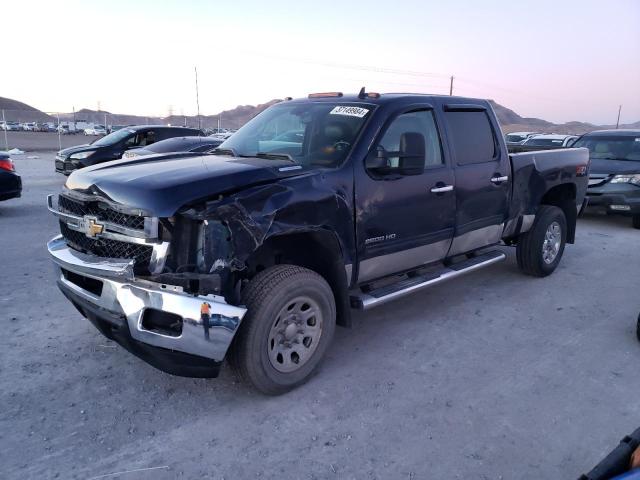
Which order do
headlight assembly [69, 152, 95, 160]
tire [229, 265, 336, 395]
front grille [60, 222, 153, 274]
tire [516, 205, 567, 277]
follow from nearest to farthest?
1. front grille [60, 222, 153, 274]
2. tire [229, 265, 336, 395]
3. tire [516, 205, 567, 277]
4. headlight assembly [69, 152, 95, 160]

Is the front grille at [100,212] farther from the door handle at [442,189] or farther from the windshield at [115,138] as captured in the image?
the windshield at [115,138]

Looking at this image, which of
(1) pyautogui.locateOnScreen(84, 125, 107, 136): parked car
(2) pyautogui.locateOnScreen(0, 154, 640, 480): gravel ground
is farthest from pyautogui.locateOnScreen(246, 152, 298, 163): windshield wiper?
(1) pyautogui.locateOnScreen(84, 125, 107, 136): parked car

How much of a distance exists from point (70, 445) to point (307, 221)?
6.30 ft

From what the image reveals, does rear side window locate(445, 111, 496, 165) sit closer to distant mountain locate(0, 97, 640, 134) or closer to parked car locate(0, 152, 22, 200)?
parked car locate(0, 152, 22, 200)

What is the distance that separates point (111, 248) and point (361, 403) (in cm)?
191

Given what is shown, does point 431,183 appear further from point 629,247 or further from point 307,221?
point 629,247

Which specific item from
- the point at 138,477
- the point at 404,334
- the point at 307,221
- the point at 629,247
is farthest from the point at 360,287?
the point at 629,247

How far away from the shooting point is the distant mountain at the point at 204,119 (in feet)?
215

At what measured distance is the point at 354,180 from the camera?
369 centimetres

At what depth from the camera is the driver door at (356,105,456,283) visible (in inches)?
151

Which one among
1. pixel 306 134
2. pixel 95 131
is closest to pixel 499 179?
pixel 306 134

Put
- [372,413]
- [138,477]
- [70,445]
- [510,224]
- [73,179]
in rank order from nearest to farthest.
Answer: [138,477] → [70,445] → [372,413] → [73,179] → [510,224]

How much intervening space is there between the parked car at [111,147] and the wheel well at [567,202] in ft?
35.5

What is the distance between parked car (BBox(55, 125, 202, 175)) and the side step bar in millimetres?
10743
